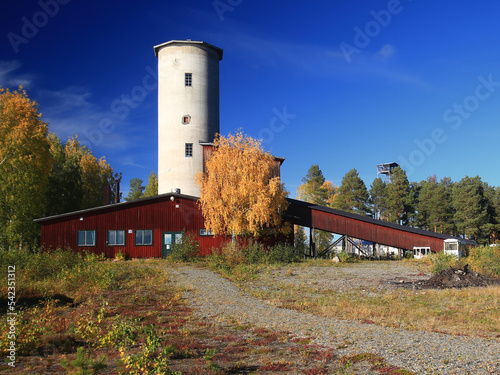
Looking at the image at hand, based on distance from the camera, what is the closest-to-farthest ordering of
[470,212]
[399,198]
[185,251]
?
[185,251] → [470,212] → [399,198]

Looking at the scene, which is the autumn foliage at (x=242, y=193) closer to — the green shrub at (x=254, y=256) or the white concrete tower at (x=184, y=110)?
the green shrub at (x=254, y=256)

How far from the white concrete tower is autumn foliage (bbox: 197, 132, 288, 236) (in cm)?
1005

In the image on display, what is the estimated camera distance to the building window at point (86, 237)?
106ft

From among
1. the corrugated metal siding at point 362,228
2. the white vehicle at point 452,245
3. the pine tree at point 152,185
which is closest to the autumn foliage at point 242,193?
the corrugated metal siding at point 362,228

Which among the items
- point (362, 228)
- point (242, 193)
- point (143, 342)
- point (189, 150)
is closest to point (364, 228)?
point (362, 228)

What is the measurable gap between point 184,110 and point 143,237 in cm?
1624

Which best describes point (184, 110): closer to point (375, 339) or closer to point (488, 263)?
point (488, 263)

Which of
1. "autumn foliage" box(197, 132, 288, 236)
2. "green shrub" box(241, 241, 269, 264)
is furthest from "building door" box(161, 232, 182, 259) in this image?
"green shrub" box(241, 241, 269, 264)

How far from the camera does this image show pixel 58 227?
106ft

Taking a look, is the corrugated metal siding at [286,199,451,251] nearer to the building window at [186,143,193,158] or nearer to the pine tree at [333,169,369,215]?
the building window at [186,143,193,158]

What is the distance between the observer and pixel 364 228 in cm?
3562

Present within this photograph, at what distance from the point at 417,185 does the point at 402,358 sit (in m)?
75.8

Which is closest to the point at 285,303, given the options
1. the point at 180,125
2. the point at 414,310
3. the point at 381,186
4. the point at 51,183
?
the point at 414,310

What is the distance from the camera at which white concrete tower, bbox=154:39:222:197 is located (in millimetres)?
42938
